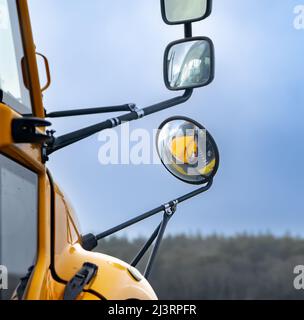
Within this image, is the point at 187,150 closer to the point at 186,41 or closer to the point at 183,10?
the point at 186,41

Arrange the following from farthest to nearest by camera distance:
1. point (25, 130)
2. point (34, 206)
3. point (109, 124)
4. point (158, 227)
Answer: point (158, 227) → point (109, 124) → point (34, 206) → point (25, 130)

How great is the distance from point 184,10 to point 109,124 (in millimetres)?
618

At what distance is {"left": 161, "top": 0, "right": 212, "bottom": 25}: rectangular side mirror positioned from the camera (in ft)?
8.51

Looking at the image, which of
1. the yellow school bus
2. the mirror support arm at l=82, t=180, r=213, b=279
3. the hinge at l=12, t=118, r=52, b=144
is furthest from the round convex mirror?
the hinge at l=12, t=118, r=52, b=144

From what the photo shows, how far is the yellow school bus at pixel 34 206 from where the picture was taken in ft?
6.11

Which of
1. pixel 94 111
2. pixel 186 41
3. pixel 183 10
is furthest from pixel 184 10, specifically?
pixel 94 111

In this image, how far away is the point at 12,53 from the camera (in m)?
2.17

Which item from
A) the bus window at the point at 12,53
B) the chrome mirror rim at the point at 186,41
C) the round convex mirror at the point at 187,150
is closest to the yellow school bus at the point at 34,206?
the bus window at the point at 12,53

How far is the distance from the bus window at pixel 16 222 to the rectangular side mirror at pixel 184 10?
36.6 inches

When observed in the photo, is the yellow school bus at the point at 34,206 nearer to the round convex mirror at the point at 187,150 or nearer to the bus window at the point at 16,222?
the bus window at the point at 16,222

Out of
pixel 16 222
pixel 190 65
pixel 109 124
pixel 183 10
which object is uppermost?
pixel 183 10

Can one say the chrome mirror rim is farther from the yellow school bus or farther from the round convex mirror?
the round convex mirror
